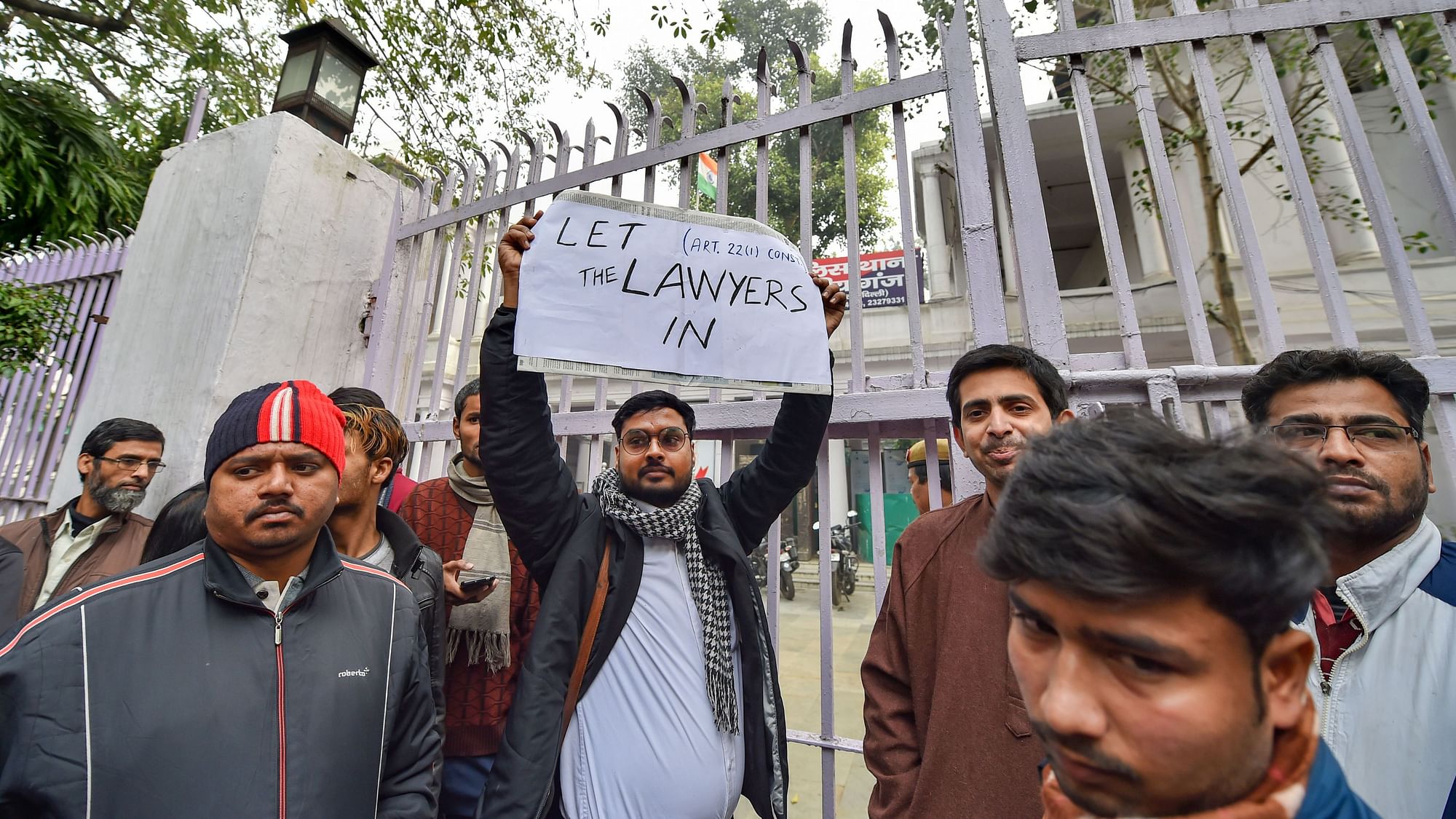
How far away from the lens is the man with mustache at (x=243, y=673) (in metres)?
1.09

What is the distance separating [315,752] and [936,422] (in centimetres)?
191

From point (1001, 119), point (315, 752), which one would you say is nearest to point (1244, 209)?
point (1001, 119)

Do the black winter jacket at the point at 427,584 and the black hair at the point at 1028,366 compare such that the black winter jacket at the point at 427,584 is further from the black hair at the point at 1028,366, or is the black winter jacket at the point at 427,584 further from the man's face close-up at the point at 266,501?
the black hair at the point at 1028,366

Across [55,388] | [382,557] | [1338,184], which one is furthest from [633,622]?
[1338,184]

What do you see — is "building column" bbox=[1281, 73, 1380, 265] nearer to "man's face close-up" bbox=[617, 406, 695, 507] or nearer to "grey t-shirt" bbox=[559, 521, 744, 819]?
"man's face close-up" bbox=[617, 406, 695, 507]

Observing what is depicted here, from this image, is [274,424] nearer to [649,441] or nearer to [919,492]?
[649,441]

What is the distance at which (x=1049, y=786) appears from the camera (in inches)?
27.9

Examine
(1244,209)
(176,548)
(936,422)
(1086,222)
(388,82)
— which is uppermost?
(1086,222)

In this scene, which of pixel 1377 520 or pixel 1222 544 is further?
pixel 1377 520

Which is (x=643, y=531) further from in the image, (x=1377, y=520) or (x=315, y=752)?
(x=1377, y=520)

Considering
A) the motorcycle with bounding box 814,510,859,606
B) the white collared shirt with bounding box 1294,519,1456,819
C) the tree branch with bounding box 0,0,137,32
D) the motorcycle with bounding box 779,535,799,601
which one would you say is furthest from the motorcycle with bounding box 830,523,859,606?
the tree branch with bounding box 0,0,137,32

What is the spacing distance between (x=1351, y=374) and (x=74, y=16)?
10.2 metres

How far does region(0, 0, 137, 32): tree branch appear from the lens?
588 cm

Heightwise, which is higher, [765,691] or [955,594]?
[955,594]
